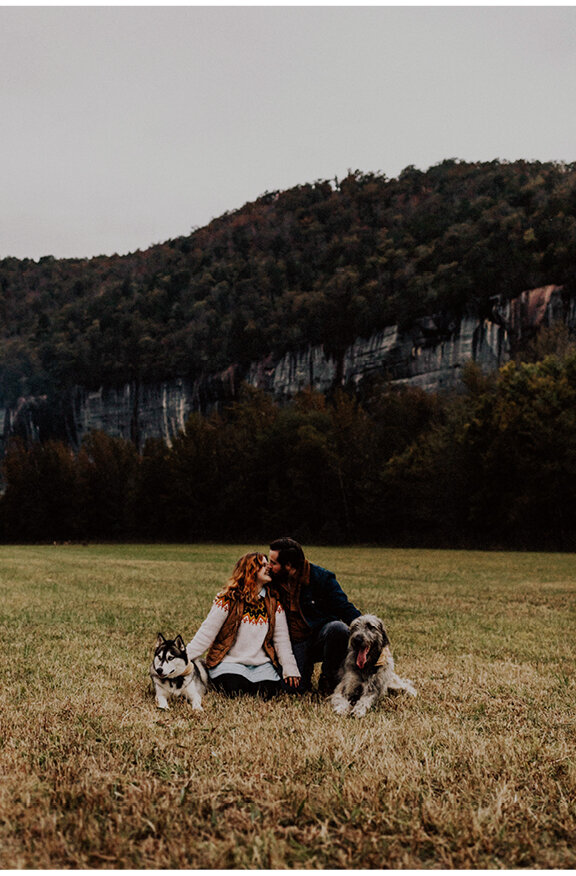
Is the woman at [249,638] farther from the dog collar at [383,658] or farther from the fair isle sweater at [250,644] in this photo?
the dog collar at [383,658]

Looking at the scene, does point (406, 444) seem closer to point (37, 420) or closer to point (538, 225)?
point (538, 225)

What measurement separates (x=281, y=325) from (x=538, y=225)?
1557 inches

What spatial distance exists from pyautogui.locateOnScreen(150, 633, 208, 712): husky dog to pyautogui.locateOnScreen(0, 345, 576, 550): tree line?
38205 mm

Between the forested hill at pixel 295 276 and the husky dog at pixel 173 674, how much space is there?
73.0m

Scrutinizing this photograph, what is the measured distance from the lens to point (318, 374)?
9806 centimetres

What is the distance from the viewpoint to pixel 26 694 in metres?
6.31

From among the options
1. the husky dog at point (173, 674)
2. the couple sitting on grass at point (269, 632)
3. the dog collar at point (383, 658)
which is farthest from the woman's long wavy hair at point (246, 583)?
the dog collar at point (383, 658)

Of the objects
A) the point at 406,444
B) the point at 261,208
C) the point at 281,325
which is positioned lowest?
the point at 406,444

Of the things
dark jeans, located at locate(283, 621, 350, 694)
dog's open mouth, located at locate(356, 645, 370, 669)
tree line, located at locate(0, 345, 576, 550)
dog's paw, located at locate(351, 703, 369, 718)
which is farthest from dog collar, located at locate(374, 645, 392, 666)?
tree line, located at locate(0, 345, 576, 550)

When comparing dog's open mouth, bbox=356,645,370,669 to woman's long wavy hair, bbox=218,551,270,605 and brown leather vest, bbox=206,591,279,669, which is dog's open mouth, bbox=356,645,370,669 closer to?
brown leather vest, bbox=206,591,279,669

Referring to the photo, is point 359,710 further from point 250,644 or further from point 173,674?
point 173,674

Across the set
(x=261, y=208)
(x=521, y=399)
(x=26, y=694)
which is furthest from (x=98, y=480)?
(x=261, y=208)

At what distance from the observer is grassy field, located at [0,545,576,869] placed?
322 cm

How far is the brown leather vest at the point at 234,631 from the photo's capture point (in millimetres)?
6168
